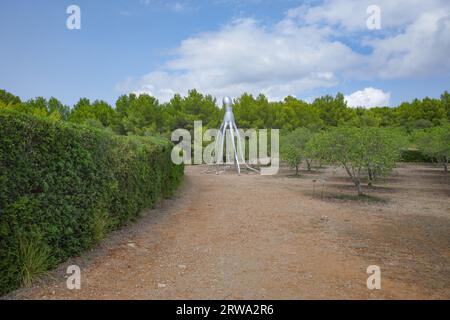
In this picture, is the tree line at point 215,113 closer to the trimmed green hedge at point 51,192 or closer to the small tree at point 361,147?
the small tree at point 361,147

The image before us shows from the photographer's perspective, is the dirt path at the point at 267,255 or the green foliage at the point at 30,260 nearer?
the green foliage at the point at 30,260

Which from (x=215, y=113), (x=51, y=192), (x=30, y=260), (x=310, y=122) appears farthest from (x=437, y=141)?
(x=310, y=122)

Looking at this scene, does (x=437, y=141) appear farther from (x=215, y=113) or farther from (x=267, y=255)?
(x=215, y=113)

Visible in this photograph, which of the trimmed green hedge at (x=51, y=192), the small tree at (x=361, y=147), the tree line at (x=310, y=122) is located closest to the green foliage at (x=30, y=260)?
the trimmed green hedge at (x=51, y=192)

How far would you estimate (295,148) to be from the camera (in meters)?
22.5

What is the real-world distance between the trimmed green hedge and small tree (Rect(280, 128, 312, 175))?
50.4ft

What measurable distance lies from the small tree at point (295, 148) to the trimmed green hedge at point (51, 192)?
50.4 ft

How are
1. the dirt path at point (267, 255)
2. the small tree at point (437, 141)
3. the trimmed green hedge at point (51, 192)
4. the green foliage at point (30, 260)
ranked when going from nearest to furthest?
the trimmed green hedge at point (51, 192) → the green foliage at point (30, 260) → the dirt path at point (267, 255) → the small tree at point (437, 141)

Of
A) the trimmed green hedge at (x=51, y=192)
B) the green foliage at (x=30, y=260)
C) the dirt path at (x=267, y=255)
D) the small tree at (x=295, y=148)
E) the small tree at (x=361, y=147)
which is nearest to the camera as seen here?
the trimmed green hedge at (x=51, y=192)

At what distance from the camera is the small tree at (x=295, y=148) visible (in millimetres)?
21938

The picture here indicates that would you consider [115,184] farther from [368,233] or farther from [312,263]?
[368,233]

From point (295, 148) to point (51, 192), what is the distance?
739 inches

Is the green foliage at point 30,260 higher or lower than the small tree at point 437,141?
lower
